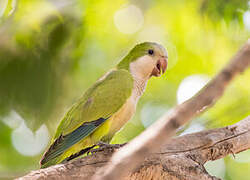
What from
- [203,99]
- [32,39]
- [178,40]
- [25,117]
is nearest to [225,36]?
[178,40]

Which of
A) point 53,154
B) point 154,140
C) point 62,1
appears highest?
point 62,1

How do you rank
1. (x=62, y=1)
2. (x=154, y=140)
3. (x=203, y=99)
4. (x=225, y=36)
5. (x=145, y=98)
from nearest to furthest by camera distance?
(x=154, y=140) → (x=203, y=99) → (x=62, y=1) → (x=225, y=36) → (x=145, y=98)

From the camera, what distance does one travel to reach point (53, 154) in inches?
136

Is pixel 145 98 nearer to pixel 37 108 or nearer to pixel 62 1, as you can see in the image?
pixel 62 1

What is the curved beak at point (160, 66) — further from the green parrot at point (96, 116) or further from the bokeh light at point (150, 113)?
the bokeh light at point (150, 113)

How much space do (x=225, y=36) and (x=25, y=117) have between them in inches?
139

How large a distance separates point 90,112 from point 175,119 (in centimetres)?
220

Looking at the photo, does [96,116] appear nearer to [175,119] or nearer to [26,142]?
[175,119]

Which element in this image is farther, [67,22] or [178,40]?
[178,40]

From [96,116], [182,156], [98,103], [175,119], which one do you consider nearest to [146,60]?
[98,103]

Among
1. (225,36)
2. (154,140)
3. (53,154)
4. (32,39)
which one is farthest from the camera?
(225,36)

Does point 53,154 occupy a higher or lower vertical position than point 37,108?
lower

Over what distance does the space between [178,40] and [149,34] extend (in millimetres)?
552

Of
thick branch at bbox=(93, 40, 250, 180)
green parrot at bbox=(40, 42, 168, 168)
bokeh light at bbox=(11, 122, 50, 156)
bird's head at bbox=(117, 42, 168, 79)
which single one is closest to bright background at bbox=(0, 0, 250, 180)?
bokeh light at bbox=(11, 122, 50, 156)
